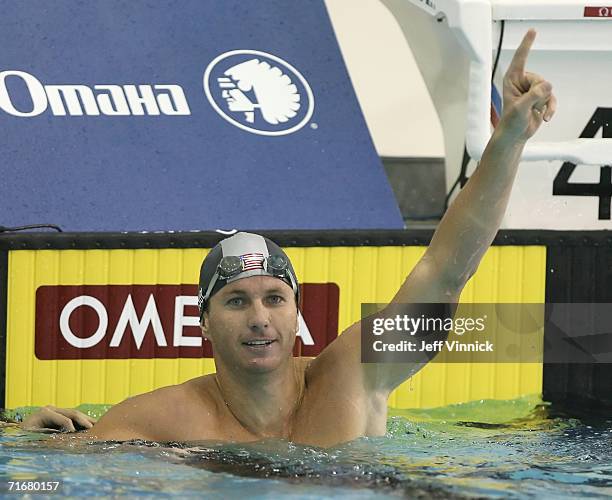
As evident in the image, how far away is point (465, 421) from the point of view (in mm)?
4512

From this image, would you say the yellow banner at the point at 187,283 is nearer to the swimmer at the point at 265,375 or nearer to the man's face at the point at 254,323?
the swimmer at the point at 265,375

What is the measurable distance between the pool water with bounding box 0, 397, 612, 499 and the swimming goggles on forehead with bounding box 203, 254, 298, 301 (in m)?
0.44

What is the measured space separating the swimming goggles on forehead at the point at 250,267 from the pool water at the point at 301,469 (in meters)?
0.44

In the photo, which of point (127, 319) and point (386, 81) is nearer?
point (127, 319)

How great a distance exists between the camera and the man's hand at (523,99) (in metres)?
2.85

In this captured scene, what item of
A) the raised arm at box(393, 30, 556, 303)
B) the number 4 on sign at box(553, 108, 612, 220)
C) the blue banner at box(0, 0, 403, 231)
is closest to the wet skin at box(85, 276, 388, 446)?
the raised arm at box(393, 30, 556, 303)

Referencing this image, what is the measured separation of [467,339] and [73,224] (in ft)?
5.18

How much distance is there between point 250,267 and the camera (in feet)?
10.7

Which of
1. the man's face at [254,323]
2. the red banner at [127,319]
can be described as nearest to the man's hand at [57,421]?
the man's face at [254,323]

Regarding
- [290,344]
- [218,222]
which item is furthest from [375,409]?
[218,222]

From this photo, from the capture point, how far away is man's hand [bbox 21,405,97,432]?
343cm

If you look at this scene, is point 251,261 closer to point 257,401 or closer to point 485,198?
point 257,401

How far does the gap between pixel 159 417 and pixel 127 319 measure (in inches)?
46.9

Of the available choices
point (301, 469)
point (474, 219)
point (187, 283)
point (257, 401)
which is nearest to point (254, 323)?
point (257, 401)
